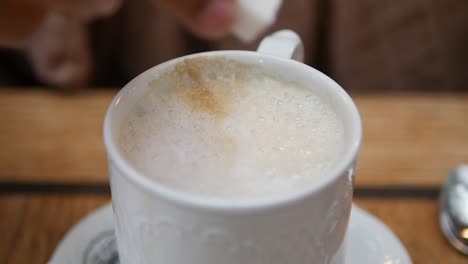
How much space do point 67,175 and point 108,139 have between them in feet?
0.96

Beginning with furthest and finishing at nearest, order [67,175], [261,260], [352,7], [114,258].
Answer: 1. [352,7]
2. [67,175]
3. [114,258]
4. [261,260]

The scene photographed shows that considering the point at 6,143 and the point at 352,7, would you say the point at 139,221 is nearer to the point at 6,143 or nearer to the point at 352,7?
the point at 6,143

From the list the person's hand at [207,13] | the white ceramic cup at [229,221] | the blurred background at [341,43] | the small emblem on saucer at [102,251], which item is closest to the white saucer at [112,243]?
the small emblem on saucer at [102,251]

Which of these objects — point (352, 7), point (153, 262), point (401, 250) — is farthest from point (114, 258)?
point (352, 7)

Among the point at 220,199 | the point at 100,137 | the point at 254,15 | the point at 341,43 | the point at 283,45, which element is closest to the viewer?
the point at 220,199

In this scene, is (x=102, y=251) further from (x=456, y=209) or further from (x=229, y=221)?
(x=456, y=209)

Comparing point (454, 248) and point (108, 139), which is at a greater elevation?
point (108, 139)

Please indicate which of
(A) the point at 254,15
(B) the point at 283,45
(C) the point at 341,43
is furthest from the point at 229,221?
(C) the point at 341,43

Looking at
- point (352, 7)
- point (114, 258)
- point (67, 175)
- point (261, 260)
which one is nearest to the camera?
point (261, 260)

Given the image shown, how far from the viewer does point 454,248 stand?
21.5 inches

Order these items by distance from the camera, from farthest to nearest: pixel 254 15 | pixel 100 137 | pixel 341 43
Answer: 1. pixel 341 43
2. pixel 100 137
3. pixel 254 15

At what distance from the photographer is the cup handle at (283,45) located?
0.43 metres

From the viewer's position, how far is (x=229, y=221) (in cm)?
31

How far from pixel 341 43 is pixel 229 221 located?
0.90 m
